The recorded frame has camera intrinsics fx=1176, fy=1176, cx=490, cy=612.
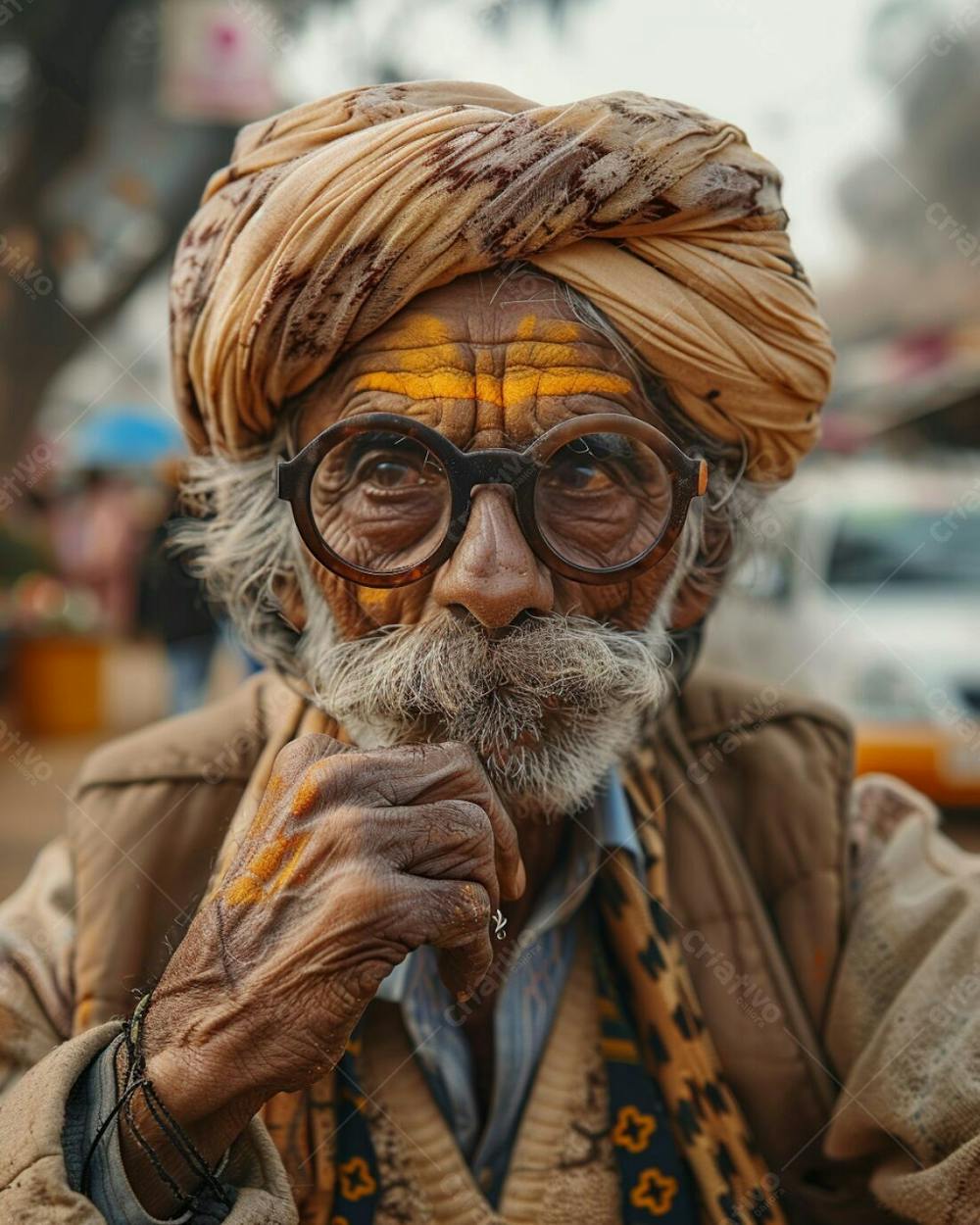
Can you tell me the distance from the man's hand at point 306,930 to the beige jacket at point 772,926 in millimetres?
295

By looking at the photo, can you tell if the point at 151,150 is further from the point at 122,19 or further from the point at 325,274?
the point at 325,274

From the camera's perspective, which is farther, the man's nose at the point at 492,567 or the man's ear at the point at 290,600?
the man's ear at the point at 290,600

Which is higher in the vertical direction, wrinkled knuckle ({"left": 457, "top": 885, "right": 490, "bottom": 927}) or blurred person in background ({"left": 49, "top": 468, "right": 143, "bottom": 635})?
wrinkled knuckle ({"left": 457, "top": 885, "right": 490, "bottom": 927})

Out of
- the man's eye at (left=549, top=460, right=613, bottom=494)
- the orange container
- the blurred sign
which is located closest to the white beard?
the man's eye at (left=549, top=460, right=613, bottom=494)

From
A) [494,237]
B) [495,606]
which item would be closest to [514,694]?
[495,606]

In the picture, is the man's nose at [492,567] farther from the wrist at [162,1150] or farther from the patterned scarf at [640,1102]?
the wrist at [162,1150]

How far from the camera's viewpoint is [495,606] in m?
1.69

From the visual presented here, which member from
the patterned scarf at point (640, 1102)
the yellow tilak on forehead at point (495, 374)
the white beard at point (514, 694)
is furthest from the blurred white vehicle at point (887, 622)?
the yellow tilak on forehead at point (495, 374)

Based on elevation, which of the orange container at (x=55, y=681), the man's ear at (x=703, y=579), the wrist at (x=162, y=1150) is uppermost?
the wrist at (x=162, y=1150)

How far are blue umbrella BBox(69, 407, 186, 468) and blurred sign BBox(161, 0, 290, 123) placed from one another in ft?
29.0

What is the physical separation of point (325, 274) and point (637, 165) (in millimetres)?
500

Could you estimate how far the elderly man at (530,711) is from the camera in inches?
68.9

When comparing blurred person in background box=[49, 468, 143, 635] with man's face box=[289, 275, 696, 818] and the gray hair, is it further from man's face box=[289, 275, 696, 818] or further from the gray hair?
man's face box=[289, 275, 696, 818]

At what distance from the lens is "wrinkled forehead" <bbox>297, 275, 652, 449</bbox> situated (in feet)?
5.91
